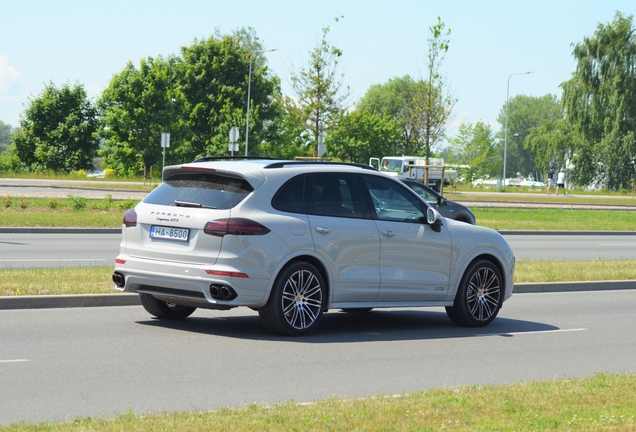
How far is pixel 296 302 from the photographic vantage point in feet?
31.7

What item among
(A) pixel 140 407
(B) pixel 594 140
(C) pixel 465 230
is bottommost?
(A) pixel 140 407

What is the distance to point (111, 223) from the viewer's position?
24.9 m

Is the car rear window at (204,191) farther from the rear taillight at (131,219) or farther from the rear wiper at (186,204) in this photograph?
the rear taillight at (131,219)

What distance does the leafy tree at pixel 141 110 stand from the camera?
212 feet

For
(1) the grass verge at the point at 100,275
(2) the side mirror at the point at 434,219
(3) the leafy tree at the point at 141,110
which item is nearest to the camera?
(2) the side mirror at the point at 434,219

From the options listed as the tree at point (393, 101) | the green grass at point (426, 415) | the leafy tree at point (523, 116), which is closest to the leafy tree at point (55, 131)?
the tree at point (393, 101)

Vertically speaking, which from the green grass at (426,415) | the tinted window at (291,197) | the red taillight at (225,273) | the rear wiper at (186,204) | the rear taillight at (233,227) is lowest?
the green grass at (426,415)

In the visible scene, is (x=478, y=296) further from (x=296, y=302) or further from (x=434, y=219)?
(x=296, y=302)

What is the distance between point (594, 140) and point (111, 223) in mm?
59600

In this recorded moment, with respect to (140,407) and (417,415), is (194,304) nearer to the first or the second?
(140,407)

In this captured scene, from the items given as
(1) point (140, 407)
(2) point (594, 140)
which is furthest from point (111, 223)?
(2) point (594, 140)

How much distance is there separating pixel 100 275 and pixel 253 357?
536cm

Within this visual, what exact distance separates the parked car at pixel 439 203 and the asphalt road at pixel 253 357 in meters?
11.4

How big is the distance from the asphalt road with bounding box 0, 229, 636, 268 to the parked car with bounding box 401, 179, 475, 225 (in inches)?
58.8
